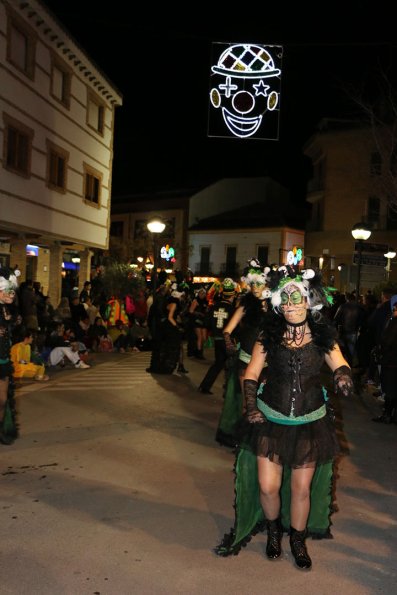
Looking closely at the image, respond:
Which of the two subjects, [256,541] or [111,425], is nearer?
[256,541]

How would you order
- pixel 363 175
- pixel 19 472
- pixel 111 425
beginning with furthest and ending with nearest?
pixel 363 175 < pixel 111 425 < pixel 19 472

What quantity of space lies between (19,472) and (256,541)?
2.59 meters

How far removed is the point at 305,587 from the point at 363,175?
36.2 meters

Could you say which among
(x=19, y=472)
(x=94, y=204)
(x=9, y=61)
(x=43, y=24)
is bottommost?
(x=19, y=472)

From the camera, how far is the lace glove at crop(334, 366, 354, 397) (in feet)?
14.0

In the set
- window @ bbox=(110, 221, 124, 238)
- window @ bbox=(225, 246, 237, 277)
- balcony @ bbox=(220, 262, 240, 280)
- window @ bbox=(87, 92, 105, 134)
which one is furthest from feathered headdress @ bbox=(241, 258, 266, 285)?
window @ bbox=(110, 221, 124, 238)

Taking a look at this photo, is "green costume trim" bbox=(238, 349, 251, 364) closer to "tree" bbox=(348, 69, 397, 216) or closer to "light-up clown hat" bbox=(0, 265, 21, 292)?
"light-up clown hat" bbox=(0, 265, 21, 292)

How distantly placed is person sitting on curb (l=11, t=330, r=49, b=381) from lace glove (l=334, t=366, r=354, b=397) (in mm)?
8437

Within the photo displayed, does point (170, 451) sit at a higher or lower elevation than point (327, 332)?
→ lower

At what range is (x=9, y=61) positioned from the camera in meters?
17.6

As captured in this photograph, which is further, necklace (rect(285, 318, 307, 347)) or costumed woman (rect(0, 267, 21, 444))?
costumed woman (rect(0, 267, 21, 444))

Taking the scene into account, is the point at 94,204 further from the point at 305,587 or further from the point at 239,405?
the point at 305,587

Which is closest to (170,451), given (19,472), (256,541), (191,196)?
(19,472)

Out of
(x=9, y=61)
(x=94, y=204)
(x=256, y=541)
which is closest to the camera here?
(x=256, y=541)
